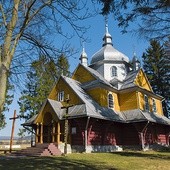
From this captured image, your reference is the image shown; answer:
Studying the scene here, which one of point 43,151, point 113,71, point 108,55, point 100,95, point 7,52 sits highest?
point 108,55

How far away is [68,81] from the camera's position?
78.1 feet

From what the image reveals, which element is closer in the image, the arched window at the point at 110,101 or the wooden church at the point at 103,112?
the wooden church at the point at 103,112

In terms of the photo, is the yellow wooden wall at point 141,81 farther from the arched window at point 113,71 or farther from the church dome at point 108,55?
the church dome at point 108,55

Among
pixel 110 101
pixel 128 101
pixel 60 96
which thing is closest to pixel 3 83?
pixel 60 96

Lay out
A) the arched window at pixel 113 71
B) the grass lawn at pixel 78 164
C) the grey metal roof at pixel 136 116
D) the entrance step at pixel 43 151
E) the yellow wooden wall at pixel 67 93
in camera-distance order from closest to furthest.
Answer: the grass lawn at pixel 78 164, the entrance step at pixel 43 151, the yellow wooden wall at pixel 67 93, the grey metal roof at pixel 136 116, the arched window at pixel 113 71

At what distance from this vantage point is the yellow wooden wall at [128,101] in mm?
24484

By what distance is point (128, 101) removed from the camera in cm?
2495

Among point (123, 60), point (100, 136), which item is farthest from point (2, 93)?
point (123, 60)

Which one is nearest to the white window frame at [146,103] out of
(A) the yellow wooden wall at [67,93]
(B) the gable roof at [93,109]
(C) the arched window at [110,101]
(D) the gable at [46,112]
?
(C) the arched window at [110,101]

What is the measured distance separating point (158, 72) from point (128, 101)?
16277 millimetres

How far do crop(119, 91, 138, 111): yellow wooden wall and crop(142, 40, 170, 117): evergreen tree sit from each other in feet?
46.2

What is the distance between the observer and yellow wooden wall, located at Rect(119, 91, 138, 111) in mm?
24484

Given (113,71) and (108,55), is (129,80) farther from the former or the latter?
(108,55)

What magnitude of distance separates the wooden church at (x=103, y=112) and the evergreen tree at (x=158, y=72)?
29.5ft
